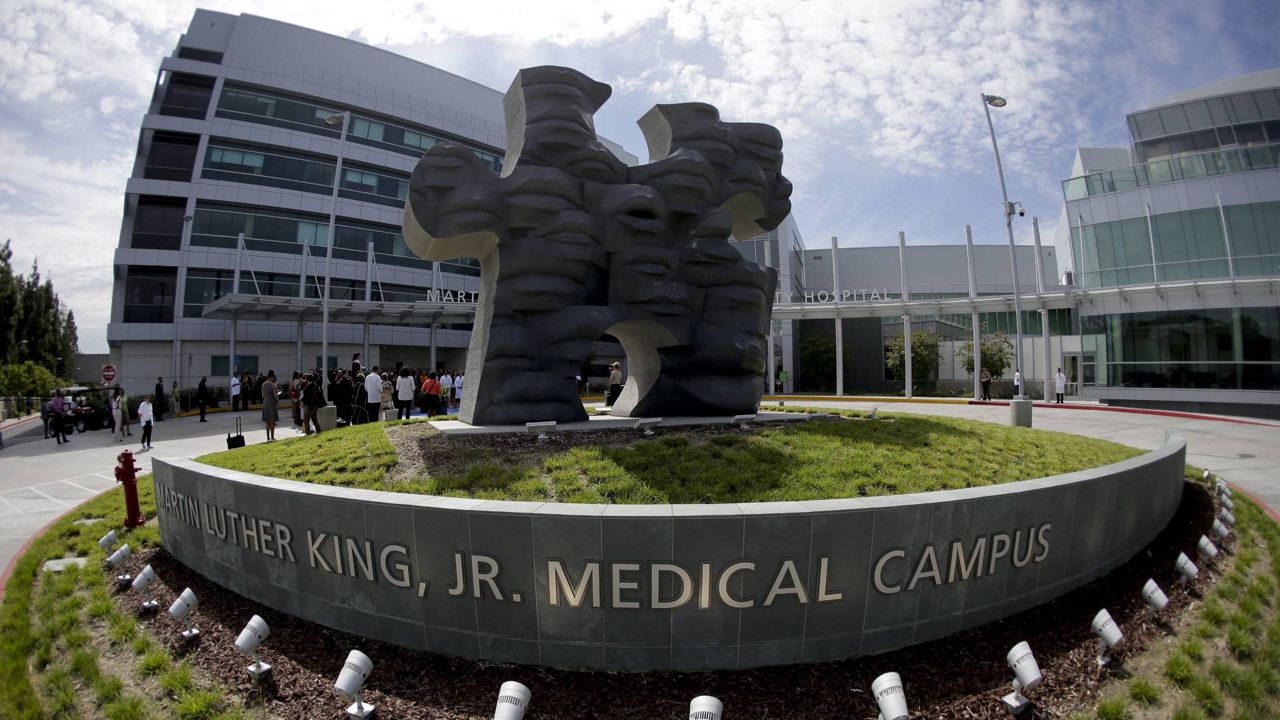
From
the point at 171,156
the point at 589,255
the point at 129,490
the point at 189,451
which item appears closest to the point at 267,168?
Result: the point at 171,156

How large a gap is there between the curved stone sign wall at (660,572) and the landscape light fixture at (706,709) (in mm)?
1195

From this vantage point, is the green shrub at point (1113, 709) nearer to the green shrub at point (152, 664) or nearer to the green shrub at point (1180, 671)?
the green shrub at point (1180, 671)

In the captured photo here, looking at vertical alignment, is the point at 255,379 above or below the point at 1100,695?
above

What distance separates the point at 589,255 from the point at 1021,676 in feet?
30.0

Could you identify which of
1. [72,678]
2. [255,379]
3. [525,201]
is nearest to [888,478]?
Answer: [525,201]

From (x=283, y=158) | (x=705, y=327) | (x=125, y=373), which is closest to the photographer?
(x=705, y=327)

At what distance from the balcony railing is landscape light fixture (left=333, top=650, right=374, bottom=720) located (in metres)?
39.1

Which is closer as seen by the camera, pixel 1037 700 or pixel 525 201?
pixel 1037 700

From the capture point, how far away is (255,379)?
36.6 meters

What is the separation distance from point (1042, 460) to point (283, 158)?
146ft

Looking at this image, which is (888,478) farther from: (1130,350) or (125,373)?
(125,373)

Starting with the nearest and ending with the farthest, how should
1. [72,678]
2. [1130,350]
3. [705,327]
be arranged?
1. [72,678]
2. [705,327]
3. [1130,350]

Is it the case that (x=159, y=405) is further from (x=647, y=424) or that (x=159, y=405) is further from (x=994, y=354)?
(x=994, y=354)

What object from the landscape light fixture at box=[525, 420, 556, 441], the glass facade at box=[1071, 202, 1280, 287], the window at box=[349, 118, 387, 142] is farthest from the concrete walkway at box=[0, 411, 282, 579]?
the glass facade at box=[1071, 202, 1280, 287]
